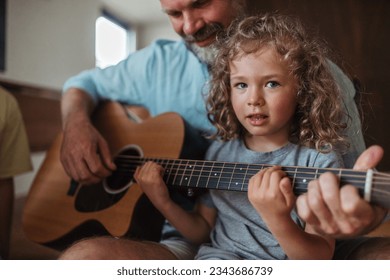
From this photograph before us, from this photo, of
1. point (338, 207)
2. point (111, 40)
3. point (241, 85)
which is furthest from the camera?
point (111, 40)

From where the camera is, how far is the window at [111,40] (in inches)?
25.3

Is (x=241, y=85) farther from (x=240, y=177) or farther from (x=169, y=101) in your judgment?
(x=169, y=101)

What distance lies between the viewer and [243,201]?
564 mm

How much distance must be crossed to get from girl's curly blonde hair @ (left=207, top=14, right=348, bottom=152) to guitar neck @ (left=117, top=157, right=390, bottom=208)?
63 millimetres

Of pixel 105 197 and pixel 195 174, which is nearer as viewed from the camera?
pixel 195 174

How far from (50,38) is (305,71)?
1.43 feet

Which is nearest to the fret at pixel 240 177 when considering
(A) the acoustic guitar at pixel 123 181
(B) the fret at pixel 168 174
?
(A) the acoustic guitar at pixel 123 181

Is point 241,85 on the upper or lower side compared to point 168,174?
upper

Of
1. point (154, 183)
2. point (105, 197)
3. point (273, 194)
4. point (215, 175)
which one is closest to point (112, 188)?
point (105, 197)

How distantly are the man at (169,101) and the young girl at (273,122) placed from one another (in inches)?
1.2

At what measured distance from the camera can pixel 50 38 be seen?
2.25ft
